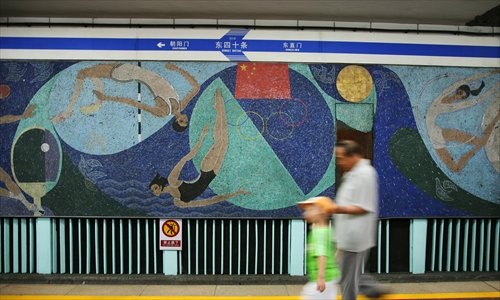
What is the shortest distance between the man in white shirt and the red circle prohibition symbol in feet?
7.38

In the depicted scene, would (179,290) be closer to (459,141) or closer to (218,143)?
(218,143)

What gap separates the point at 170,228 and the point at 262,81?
2.24 metres

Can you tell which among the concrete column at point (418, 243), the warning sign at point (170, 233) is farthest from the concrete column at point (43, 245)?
the concrete column at point (418, 243)

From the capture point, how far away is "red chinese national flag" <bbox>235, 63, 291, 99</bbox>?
4301 millimetres

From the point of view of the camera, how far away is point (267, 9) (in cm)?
426

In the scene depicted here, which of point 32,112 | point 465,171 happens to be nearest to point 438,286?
point 465,171

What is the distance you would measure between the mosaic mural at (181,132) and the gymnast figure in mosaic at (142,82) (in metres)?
0.01

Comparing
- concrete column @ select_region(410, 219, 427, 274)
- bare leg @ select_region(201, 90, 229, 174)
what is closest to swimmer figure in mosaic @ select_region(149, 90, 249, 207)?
bare leg @ select_region(201, 90, 229, 174)

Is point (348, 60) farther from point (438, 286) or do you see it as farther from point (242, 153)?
point (438, 286)

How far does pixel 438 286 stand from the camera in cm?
427

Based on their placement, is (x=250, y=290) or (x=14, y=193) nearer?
(x=250, y=290)

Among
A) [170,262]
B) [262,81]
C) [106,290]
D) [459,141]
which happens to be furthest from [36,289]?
[459,141]

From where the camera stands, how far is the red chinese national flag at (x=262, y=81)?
4.30 meters

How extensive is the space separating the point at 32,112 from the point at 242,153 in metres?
2.72
